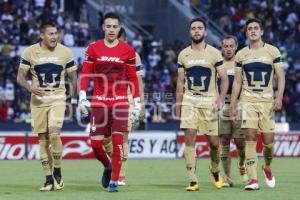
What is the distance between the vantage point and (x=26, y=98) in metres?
29.2

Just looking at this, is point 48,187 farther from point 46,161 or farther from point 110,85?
point 110,85

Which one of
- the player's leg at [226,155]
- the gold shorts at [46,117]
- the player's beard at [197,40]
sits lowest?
the player's leg at [226,155]

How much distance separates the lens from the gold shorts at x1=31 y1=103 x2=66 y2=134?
1520cm

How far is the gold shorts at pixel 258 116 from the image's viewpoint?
15.4 metres

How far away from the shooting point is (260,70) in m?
15.4

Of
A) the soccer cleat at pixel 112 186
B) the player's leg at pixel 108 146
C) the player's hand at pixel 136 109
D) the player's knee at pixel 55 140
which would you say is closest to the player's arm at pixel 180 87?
the player's hand at pixel 136 109

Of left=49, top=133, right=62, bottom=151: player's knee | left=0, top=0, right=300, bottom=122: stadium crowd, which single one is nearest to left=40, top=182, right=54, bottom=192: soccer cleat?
left=49, top=133, right=62, bottom=151: player's knee

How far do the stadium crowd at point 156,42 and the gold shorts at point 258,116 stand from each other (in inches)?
525

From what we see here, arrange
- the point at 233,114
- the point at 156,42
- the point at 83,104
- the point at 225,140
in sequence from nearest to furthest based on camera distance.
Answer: the point at 83,104
the point at 233,114
the point at 225,140
the point at 156,42

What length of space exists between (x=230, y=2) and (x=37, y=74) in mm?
24018

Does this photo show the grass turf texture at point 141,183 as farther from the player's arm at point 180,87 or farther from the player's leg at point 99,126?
the player's arm at point 180,87

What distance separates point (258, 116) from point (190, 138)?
112 cm

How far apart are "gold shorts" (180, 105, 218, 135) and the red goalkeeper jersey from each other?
34.0 inches

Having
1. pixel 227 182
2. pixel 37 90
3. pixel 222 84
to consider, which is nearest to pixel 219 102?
pixel 222 84
